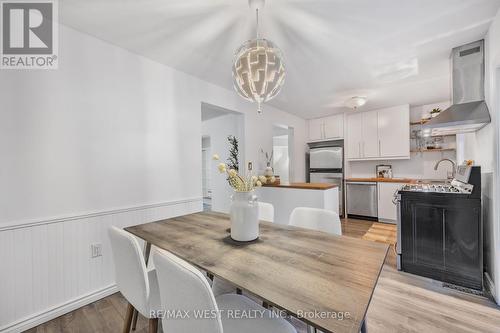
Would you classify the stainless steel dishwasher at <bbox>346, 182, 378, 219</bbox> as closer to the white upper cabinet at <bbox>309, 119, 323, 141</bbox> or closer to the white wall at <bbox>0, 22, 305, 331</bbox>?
the white upper cabinet at <bbox>309, 119, 323, 141</bbox>

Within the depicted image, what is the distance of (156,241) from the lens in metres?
1.33

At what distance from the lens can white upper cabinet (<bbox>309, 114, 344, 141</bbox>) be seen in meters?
4.86

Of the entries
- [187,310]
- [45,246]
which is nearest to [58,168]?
[45,246]

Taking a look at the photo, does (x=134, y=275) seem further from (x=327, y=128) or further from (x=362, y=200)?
(x=327, y=128)

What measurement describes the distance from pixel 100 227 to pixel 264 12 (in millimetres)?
2349

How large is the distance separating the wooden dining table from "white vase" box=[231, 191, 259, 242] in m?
0.05

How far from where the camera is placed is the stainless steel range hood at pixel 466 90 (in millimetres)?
2018

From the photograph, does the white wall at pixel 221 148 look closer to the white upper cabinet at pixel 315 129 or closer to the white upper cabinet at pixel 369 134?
the white upper cabinet at pixel 315 129

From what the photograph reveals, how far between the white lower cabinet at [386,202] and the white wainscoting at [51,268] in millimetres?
4489

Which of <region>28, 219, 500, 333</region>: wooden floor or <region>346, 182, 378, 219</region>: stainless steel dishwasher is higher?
<region>346, 182, 378, 219</region>: stainless steel dishwasher

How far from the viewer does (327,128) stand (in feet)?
16.5

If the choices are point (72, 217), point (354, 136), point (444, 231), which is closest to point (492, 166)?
point (444, 231)

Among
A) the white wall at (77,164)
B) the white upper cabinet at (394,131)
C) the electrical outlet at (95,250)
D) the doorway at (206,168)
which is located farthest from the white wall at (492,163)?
the doorway at (206,168)

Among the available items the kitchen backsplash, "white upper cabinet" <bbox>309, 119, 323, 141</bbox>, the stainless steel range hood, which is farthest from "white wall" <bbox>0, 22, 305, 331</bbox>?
the kitchen backsplash
